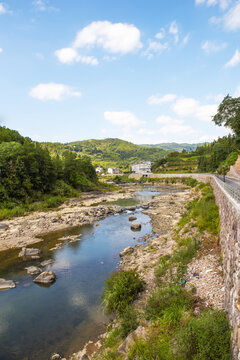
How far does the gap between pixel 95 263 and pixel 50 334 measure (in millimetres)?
8168

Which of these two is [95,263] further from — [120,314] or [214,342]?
[214,342]

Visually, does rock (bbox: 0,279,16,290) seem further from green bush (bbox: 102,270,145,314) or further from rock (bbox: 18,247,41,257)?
green bush (bbox: 102,270,145,314)

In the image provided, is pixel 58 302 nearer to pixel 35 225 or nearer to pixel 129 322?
pixel 129 322

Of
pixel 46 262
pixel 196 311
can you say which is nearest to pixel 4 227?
pixel 46 262

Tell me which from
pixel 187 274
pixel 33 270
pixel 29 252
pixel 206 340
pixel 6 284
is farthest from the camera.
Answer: pixel 29 252

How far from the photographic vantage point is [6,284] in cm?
1530

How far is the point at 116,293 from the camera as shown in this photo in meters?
11.8

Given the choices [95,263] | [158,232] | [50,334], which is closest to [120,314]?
[50,334]

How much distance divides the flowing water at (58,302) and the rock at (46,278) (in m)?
0.41

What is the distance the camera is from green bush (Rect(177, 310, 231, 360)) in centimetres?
593

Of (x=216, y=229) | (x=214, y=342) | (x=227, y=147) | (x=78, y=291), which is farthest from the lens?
(x=227, y=147)

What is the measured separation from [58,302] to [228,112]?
173 feet

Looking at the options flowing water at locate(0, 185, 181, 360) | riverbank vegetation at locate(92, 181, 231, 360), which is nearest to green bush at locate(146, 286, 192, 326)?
riverbank vegetation at locate(92, 181, 231, 360)

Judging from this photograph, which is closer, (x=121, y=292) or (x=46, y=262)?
(x=121, y=292)
